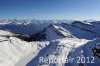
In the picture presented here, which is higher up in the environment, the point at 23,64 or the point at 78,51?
the point at 78,51

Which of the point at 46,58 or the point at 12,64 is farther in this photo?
the point at 12,64

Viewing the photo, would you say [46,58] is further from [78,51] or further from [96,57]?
[96,57]

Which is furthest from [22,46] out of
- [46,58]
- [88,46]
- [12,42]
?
[88,46]

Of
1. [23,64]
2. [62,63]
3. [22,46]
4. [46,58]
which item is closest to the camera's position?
[62,63]

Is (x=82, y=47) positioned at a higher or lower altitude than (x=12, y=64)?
higher

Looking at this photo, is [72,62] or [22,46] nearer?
[72,62]

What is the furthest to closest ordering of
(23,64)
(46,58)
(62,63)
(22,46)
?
(22,46)
(23,64)
(46,58)
(62,63)

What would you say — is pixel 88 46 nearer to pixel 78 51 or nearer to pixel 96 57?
pixel 78 51

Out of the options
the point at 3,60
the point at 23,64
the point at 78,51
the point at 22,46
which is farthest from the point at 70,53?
the point at 22,46
